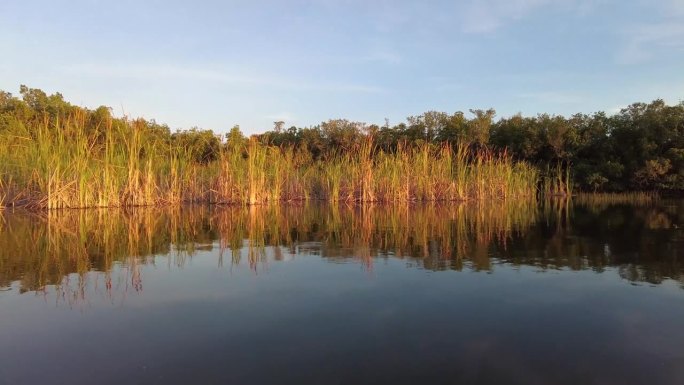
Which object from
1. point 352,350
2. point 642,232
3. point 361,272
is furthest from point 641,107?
point 352,350

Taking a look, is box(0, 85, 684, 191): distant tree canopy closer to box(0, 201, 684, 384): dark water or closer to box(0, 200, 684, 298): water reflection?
box(0, 200, 684, 298): water reflection

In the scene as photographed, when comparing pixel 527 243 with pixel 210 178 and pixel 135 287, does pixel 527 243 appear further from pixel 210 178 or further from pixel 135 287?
pixel 210 178

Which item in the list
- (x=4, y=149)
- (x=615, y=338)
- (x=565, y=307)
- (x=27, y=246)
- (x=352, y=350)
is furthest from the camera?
(x=4, y=149)

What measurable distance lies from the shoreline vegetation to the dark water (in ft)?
17.8

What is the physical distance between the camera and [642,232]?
7562 millimetres

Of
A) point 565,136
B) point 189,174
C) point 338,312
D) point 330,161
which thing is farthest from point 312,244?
point 565,136

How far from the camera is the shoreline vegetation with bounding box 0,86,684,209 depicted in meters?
10.9

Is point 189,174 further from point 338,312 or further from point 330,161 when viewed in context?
point 338,312

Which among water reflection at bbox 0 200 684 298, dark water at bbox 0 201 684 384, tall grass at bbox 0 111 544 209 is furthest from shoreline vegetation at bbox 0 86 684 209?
dark water at bbox 0 201 684 384

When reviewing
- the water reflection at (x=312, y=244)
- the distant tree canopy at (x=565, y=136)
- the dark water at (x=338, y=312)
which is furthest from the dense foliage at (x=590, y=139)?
the dark water at (x=338, y=312)

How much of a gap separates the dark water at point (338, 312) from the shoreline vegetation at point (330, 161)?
543 cm

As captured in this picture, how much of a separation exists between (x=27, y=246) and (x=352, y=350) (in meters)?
5.02

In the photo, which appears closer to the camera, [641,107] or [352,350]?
[352,350]

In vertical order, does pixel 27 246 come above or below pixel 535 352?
above
